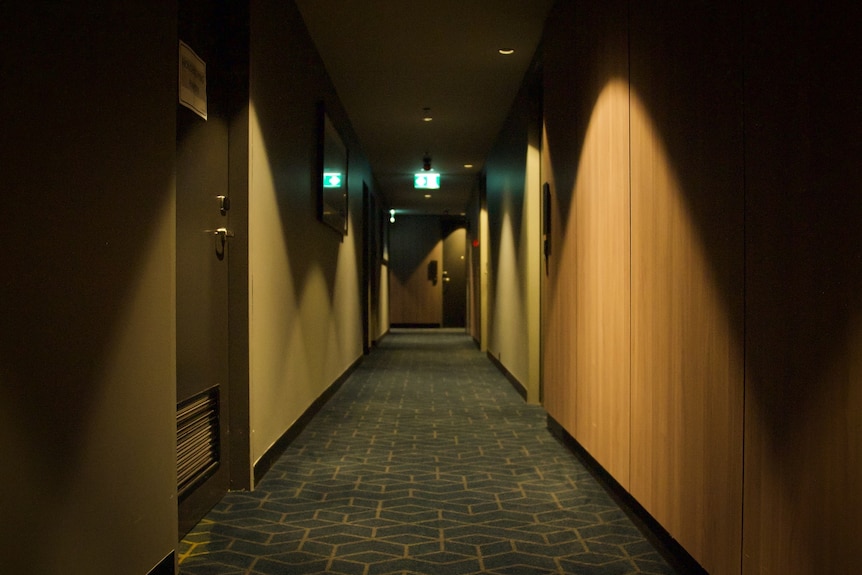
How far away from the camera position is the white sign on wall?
2.65 metres

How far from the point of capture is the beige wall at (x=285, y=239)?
346 centimetres

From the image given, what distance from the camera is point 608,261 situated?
3137mm

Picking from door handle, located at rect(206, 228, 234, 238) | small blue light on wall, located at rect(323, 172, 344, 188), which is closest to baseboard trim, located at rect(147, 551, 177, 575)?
door handle, located at rect(206, 228, 234, 238)

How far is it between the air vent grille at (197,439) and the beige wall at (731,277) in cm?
190

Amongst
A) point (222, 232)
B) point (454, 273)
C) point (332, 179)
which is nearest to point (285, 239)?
point (222, 232)

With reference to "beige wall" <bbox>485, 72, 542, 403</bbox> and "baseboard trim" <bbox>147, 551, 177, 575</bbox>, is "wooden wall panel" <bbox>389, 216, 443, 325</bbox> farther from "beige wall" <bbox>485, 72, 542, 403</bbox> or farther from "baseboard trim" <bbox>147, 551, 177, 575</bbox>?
"baseboard trim" <bbox>147, 551, 177, 575</bbox>

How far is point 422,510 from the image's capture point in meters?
3.03

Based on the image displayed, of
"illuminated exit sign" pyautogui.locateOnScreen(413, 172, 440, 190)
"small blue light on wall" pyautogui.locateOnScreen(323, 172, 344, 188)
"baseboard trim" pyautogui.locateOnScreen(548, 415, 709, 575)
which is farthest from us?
"illuminated exit sign" pyautogui.locateOnScreen(413, 172, 440, 190)

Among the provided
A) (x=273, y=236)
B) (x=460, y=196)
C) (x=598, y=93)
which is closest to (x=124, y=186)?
(x=273, y=236)

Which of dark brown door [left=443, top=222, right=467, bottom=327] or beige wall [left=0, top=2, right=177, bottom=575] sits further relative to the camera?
dark brown door [left=443, top=222, right=467, bottom=327]

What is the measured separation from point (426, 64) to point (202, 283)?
11.3 feet

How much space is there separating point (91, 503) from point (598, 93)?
280cm

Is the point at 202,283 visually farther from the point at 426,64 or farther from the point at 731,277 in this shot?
the point at 426,64

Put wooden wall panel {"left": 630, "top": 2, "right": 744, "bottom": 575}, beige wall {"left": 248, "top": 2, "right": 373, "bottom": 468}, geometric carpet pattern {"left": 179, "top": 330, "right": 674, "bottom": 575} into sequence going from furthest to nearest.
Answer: beige wall {"left": 248, "top": 2, "right": 373, "bottom": 468} < geometric carpet pattern {"left": 179, "top": 330, "right": 674, "bottom": 575} < wooden wall panel {"left": 630, "top": 2, "right": 744, "bottom": 575}
